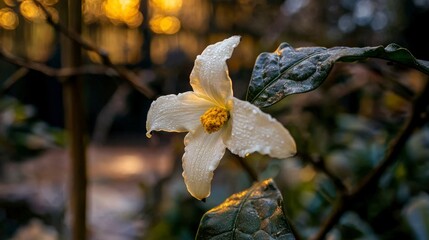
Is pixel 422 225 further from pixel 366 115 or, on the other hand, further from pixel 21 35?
pixel 21 35

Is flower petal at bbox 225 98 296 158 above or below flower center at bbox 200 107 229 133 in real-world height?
above

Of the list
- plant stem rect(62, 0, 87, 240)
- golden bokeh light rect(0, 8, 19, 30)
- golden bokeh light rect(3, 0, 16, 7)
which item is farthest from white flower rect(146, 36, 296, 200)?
golden bokeh light rect(0, 8, 19, 30)

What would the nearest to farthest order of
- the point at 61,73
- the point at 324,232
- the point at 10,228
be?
1. the point at 324,232
2. the point at 61,73
3. the point at 10,228

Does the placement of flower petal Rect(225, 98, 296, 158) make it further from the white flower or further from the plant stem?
the plant stem

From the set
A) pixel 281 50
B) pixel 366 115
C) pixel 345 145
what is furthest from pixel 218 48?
pixel 366 115

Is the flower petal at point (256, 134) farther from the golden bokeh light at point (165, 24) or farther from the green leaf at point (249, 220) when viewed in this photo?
the golden bokeh light at point (165, 24)

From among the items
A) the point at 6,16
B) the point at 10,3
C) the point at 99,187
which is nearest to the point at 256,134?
the point at 10,3

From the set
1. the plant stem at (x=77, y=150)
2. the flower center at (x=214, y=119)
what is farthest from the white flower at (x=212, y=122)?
the plant stem at (x=77, y=150)
